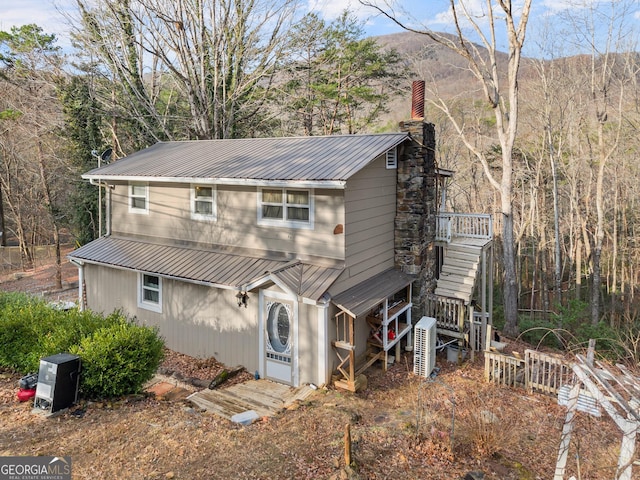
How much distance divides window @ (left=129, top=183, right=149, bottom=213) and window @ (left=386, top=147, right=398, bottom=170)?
7042 mm

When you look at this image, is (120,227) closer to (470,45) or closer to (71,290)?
(71,290)

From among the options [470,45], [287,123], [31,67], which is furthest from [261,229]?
[31,67]

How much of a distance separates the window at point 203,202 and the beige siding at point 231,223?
0.51 feet

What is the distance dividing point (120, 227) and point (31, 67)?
14.8 metres

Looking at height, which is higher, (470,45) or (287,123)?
(470,45)

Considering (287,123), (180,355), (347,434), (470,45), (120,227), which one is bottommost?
(180,355)

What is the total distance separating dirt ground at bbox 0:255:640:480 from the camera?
555cm

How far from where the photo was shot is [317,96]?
81.1 ft

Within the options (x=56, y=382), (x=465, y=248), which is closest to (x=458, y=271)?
(x=465, y=248)

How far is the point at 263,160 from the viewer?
36.9ft

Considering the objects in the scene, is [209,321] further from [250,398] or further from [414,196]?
[414,196]

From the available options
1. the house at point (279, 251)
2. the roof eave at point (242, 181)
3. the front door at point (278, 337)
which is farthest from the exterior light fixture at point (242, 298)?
the roof eave at point (242, 181)

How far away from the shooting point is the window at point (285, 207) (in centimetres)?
993

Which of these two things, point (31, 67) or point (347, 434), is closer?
point (347, 434)
